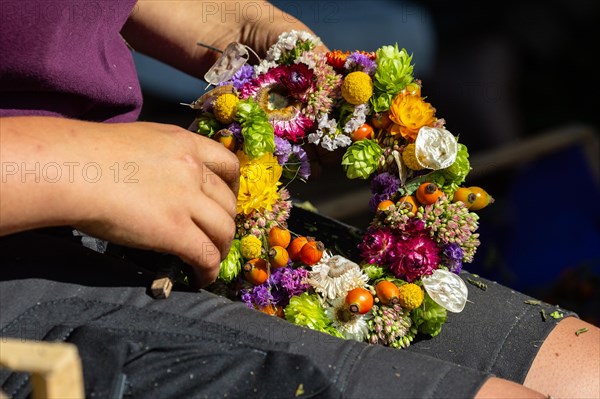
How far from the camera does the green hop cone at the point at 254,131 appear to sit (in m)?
1.08

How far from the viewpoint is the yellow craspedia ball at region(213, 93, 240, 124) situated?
111 centimetres

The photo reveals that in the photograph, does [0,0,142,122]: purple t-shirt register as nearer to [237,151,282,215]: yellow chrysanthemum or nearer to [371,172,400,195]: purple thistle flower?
[237,151,282,215]: yellow chrysanthemum

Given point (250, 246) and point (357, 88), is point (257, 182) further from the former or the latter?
point (357, 88)

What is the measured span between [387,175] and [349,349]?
370mm

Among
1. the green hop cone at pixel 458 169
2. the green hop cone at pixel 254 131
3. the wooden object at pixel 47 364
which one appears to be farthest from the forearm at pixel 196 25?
the wooden object at pixel 47 364

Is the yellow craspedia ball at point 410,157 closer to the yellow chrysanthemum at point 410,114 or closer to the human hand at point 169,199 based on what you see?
the yellow chrysanthemum at point 410,114

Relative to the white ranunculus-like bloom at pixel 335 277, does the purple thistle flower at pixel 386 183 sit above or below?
above

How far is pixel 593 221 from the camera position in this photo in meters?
2.66

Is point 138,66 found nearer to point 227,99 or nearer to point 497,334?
point 227,99

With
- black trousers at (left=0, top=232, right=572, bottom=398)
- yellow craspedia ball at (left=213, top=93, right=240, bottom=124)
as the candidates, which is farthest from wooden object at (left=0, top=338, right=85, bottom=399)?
yellow craspedia ball at (left=213, top=93, right=240, bottom=124)

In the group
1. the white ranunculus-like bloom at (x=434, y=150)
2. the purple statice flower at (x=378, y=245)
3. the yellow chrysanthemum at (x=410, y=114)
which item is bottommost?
the purple statice flower at (x=378, y=245)

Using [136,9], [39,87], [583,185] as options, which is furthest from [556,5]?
[39,87]

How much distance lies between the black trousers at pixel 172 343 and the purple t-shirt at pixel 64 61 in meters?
0.19

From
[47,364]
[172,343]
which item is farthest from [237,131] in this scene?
[47,364]
